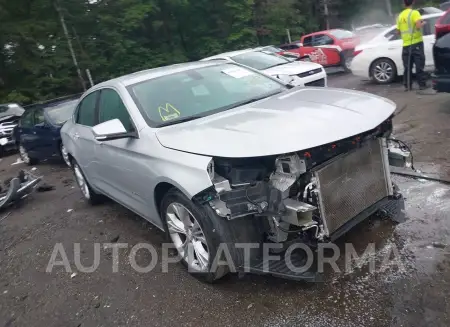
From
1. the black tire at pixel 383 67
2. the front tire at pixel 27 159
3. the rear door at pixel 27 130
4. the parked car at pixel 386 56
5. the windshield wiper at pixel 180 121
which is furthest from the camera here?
the black tire at pixel 383 67

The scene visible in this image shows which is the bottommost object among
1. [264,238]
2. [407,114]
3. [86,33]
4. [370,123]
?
[407,114]

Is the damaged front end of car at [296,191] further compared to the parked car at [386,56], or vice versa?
the parked car at [386,56]

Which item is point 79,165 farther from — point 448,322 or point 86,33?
point 86,33

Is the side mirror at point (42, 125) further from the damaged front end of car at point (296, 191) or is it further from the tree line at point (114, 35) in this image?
the tree line at point (114, 35)

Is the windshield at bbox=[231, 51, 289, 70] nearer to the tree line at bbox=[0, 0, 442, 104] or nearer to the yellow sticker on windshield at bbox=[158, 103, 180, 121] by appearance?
the yellow sticker on windshield at bbox=[158, 103, 180, 121]

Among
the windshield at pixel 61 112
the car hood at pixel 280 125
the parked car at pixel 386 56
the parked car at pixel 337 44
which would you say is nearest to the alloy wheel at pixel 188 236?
the car hood at pixel 280 125

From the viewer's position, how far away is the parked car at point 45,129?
28.7 feet

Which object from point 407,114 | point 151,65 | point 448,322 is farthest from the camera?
point 151,65

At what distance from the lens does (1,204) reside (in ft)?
21.2

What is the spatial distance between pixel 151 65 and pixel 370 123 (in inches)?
862

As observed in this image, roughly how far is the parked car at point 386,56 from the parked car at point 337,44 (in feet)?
12.8

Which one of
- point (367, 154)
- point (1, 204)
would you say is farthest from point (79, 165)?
point (367, 154)

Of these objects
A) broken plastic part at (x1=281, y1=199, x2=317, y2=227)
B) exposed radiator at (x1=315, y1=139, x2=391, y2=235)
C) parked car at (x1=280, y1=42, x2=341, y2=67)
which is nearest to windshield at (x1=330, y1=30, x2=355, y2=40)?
parked car at (x1=280, y1=42, x2=341, y2=67)

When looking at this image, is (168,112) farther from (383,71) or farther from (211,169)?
(383,71)
